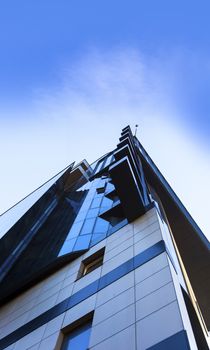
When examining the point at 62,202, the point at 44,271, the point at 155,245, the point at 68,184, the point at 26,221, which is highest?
the point at 68,184

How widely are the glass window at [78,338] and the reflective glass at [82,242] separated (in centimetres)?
578

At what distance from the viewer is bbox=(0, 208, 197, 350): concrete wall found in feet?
28.2

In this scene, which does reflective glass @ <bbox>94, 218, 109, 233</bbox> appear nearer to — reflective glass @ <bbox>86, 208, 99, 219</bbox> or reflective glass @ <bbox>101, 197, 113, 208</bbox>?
reflective glass @ <bbox>86, 208, 99, 219</bbox>

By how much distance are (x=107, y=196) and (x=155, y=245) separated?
1209 centimetres

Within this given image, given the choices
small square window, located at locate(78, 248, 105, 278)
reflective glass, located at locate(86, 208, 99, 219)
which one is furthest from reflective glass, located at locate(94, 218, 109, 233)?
small square window, located at locate(78, 248, 105, 278)

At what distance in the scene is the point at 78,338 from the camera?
10.8 m

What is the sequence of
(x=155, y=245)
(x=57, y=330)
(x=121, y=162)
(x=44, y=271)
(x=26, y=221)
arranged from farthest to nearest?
1. (x=26, y=221)
2. (x=44, y=271)
3. (x=121, y=162)
4. (x=155, y=245)
5. (x=57, y=330)

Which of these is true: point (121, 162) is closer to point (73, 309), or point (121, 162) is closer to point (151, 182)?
point (73, 309)

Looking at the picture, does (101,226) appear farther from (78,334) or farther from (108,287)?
(78,334)

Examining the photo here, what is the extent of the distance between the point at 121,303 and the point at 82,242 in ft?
26.2

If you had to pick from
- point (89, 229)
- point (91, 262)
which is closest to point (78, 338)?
point (91, 262)

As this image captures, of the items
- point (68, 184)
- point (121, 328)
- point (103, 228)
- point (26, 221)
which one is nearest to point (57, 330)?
point (121, 328)

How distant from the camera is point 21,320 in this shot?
575 inches

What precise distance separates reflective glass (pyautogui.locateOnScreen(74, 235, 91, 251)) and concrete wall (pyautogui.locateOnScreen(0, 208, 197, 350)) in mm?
1115
